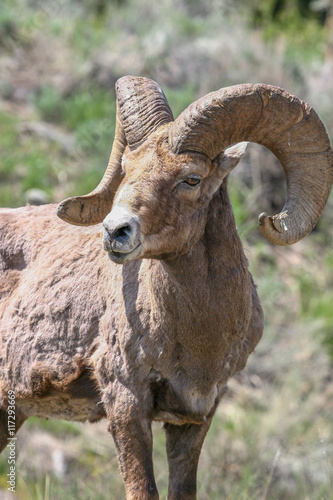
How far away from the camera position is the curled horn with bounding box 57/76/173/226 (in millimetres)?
4324

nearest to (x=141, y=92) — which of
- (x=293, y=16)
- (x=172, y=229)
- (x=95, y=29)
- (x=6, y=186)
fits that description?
(x=172, y=229)

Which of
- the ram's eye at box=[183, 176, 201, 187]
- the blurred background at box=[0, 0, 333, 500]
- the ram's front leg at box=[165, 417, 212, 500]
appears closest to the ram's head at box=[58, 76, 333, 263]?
the ram's eye at box=[183, 176, 201, 187]

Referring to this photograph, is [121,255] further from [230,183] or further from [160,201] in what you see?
[230,183]

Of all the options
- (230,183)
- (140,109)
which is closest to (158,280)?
(140,109)

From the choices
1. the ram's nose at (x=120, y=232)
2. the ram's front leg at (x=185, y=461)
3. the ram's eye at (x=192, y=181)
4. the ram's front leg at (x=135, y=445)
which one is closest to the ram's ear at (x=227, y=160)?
the ram's eye at (x=192, y=181)

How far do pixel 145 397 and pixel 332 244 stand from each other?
1077 centimetres

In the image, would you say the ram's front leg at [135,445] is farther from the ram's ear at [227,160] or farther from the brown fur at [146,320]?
the ram's ear at [227,160]

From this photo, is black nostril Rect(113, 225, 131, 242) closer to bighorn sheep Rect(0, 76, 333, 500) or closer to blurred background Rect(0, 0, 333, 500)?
bighorn sheep Rect(0, 76, 333, 500)

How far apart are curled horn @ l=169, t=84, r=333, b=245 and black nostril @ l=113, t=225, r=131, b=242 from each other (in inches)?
23.9

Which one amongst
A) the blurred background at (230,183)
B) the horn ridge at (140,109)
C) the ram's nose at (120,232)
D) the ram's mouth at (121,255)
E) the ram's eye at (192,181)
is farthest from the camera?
the blurred background at (230,183)

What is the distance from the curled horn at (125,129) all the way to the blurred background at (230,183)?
3.39m

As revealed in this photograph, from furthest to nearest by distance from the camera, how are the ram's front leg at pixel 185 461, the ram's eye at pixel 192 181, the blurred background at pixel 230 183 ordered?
1. the blurred background at pixel 230 183
2. the ram's front leg at pixel 185 461
3. the ram's eye at pixel 192 181

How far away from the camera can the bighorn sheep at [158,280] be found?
4102mm

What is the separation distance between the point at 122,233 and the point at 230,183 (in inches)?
403
